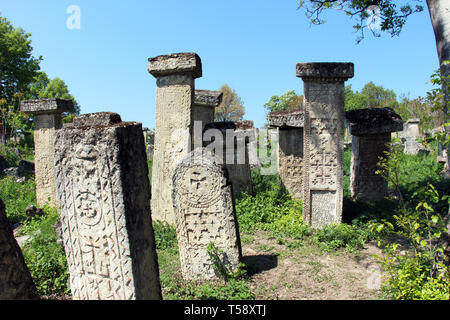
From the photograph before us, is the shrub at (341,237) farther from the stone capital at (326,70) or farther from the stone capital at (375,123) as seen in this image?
the stone capital at (326,70)

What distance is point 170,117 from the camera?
22.6ft

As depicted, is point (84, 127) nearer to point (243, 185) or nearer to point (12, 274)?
point (12, 274)

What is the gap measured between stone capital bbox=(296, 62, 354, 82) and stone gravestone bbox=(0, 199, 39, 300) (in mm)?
5305

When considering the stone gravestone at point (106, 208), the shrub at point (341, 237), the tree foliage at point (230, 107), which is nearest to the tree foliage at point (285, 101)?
the tree foliage at point (230, 107)

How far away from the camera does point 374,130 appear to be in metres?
7.32

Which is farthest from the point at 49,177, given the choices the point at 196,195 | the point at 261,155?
the point at 261,155

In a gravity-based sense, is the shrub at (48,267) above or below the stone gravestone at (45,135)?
below

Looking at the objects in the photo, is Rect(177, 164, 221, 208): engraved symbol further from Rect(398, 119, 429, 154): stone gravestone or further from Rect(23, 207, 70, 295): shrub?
Rect(398, 119, 429, 154): stone gravestone

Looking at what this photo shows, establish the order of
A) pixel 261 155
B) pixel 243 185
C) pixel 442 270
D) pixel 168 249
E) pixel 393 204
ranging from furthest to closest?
pixel 261 155, pixel 243 185, pixel 393 204, pixel 168 249, pixel 442 270

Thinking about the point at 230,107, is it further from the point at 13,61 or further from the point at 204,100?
the point at 204,100

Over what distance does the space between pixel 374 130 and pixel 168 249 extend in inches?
213

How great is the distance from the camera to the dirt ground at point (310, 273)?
13.1ft

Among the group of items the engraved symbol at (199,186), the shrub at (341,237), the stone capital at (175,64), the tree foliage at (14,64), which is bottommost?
the shrub at (341,237)

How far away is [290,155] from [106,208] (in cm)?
687
